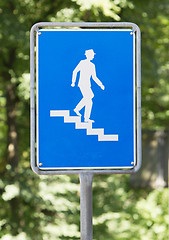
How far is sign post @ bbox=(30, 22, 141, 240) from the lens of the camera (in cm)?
187

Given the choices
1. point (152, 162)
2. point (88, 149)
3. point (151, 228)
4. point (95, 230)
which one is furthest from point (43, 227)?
point (152, 162)

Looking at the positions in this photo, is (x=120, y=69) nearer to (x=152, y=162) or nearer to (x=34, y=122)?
(x=34, y=122)

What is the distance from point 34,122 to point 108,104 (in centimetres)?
35

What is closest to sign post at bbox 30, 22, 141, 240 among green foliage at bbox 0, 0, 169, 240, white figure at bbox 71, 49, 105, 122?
white figure at bbox 71, 49, 105, 122

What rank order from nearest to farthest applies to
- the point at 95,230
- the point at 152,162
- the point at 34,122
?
the point at 34,122 → the point at 95,230 → the point at 152,162

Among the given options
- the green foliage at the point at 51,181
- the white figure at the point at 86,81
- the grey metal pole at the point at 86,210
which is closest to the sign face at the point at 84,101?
the white figure at the point at 86,81

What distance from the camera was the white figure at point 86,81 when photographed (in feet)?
6.08

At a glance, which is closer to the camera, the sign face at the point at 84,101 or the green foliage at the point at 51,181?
the sign face at the point at 84,101

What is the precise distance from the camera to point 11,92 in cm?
852

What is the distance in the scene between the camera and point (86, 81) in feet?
6.16

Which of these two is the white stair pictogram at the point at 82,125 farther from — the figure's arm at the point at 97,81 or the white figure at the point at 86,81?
the figure's arm at the point at 97,81

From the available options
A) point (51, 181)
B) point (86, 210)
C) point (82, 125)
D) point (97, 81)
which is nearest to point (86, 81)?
point (97, 81)

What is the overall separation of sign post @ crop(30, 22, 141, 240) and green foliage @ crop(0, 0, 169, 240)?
4.53 m

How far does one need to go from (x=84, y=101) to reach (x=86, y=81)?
0.32 ft
